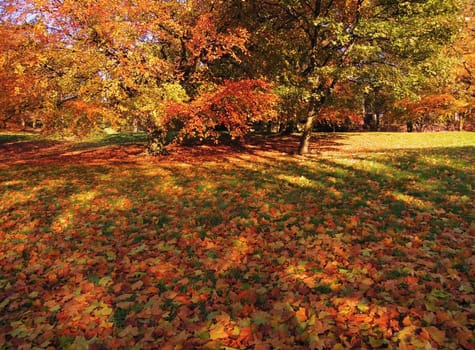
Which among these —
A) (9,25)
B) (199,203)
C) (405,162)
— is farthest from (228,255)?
(9,25)

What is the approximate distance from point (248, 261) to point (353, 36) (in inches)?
490

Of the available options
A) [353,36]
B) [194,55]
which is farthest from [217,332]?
[353,36]

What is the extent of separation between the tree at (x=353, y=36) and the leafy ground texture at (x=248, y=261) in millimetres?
5048

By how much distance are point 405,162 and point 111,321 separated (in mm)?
10719

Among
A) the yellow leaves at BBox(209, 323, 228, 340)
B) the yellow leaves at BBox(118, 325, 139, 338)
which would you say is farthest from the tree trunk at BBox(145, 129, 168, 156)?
the yellow leaves at BBox(209, 323, 228, 340)

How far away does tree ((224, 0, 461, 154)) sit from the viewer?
1310 cm

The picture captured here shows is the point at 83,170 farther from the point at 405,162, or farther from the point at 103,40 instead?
the point at 405,162

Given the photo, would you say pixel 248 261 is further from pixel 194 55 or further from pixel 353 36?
pixel 353 36

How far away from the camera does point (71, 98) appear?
15.3 meters

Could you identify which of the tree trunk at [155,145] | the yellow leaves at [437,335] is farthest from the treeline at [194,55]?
the yellow leaves at [437,335]

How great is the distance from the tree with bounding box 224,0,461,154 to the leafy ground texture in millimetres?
5048

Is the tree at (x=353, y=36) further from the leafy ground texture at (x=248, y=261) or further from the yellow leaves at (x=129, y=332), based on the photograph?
the yellow leaves at (x=129, y=332)

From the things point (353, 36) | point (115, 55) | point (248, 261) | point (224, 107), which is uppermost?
point (353, 36)

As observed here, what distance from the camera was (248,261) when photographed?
238 inches
